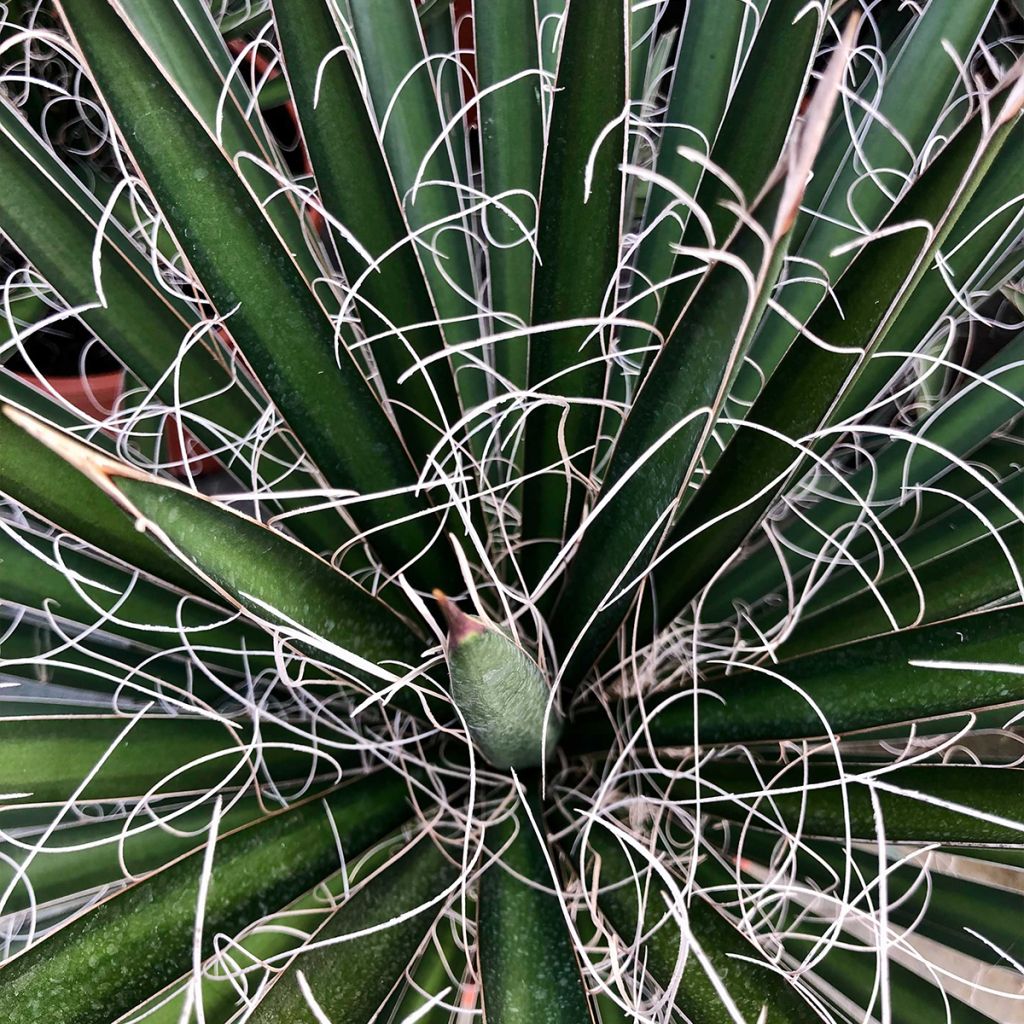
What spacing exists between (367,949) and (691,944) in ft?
0.53

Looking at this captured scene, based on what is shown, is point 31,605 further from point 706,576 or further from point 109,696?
point 706,576

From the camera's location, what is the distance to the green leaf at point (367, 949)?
0.38m

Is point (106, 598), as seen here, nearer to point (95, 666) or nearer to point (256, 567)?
point (95, 666)

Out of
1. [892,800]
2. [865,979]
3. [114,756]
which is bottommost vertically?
[865,979]

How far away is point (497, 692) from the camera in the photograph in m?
0.37

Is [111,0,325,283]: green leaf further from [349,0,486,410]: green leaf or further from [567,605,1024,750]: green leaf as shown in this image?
[567,605,1024,750]: green leaf

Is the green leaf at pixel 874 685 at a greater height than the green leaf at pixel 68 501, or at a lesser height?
lesser

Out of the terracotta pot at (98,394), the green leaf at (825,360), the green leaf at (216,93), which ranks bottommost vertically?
the terracotta pot at (98,394)

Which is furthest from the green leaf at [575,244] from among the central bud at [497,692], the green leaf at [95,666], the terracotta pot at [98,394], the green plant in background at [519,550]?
the terracotta pot at [98,394]

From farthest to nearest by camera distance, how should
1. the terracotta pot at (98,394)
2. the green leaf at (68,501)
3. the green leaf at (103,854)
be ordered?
1. the terracotta pot at (98,394)
2. the green leaf at (103,854)
3. the green leaf at (68,501)

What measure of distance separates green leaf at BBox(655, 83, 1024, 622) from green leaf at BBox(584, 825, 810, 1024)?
0.16 metres

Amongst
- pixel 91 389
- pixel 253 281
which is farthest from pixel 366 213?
pixel 91 389

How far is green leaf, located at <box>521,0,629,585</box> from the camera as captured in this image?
0.40 m

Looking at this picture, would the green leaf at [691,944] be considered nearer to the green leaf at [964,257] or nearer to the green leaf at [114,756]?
the green leaf at [114,756]
